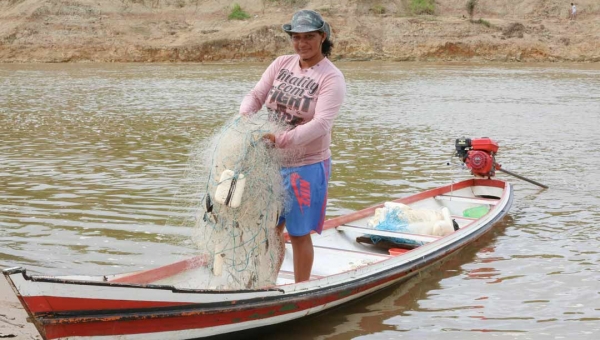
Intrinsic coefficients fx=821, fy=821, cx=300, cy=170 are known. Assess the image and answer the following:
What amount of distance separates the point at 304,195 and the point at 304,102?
1.89 ft

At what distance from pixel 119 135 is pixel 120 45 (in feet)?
86.4

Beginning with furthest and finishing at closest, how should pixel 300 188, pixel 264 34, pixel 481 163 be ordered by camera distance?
pixel 264 34
pixel 481 163
pixel 300 188

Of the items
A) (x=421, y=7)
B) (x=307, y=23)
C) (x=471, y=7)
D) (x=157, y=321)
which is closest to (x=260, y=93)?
(x=307, y=23)

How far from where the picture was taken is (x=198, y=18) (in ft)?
145

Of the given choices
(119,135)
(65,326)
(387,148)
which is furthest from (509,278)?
(119,135)

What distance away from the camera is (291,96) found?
5.12 meters

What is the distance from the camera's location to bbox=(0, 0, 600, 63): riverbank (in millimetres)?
39531

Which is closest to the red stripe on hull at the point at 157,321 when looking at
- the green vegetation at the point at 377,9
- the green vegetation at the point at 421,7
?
the green vegetation at the point at 377,9

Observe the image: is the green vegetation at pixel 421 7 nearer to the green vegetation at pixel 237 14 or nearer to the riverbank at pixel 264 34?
the riverbank at pixel 264 34

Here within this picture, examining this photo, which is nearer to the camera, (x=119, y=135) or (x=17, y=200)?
(x=17, y=200)

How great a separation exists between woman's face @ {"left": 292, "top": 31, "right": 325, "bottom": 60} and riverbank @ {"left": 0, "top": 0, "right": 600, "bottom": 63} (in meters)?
34.6

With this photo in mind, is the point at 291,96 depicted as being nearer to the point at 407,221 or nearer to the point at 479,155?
the point at 407,221

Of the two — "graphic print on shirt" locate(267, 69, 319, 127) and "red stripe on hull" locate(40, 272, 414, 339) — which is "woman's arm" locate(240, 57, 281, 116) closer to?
"graphic print on shirt" locate(267, 69, 319, 127)

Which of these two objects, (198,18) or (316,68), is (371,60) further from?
(316,68)
